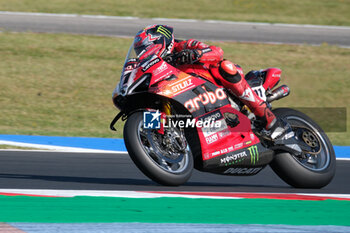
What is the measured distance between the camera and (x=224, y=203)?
5.34 metres

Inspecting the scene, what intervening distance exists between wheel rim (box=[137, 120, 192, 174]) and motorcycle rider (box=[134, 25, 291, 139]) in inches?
29.5

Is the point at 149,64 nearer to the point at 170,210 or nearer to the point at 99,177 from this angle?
the point at 170,210

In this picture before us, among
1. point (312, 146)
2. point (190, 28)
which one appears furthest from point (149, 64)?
point (190, 28)

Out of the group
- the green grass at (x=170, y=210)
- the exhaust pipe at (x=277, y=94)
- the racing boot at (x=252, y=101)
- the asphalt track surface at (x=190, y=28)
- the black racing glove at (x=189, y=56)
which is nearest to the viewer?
the green grass at (x=170, y=210)

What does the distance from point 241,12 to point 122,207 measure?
17.2m

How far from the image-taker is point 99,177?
673 centimetres

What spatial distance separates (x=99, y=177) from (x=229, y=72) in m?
1.81

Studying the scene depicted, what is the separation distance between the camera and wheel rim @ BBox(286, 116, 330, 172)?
6414 millimetres

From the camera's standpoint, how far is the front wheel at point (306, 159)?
628 centimetres

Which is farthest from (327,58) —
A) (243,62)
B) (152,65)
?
(152,65)

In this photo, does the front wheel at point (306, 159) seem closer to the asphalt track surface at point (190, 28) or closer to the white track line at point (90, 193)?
the white track line at point (90, 193)

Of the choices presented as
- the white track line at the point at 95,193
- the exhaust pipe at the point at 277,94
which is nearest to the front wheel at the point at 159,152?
the white track line at the point at 95,193

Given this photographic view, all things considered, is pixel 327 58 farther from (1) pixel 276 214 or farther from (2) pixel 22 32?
(1) pixel 276 214

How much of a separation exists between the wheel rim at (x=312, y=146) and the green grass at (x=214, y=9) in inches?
544
